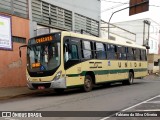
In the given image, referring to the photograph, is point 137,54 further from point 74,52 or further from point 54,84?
point 54,84

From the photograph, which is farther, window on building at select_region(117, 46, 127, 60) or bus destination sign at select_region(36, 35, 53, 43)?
window on building at select_region(117, 46, 127, 60)

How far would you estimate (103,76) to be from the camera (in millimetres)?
18734

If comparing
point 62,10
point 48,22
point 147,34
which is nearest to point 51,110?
point 48,22

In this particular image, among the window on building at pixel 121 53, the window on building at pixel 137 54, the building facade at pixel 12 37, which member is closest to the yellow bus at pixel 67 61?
the window on building at pixel 121 53

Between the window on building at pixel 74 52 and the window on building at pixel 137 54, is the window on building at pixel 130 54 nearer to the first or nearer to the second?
the window on building at pixel 137 54

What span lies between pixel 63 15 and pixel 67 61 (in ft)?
33.0

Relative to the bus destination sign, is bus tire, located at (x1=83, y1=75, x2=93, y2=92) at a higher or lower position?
lower

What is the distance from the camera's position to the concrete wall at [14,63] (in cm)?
1841

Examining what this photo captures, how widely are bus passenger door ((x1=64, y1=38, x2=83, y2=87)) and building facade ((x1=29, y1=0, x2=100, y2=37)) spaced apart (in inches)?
227

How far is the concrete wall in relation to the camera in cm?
1841

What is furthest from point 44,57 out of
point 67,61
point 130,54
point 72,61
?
point 130,54

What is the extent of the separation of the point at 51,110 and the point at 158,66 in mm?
47060

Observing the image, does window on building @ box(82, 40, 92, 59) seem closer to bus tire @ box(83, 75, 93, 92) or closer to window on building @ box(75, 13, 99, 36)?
bus tire @ box(83, 75, 93, 92)

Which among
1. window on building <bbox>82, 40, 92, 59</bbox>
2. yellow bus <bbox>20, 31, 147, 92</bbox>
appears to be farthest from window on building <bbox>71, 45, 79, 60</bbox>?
window on building <bbox>82, 40, 92, 59</bbox>
